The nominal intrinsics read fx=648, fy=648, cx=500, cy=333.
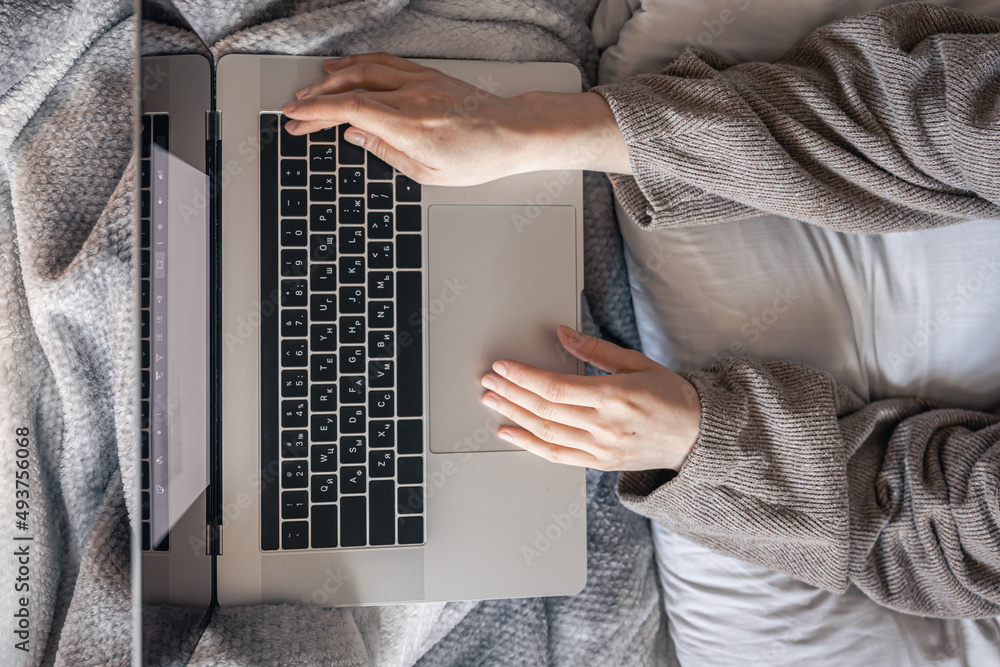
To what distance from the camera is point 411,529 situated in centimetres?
69

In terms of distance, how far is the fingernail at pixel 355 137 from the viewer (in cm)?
67

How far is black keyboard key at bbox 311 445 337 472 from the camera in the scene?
68 cm

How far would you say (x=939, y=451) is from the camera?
78cm

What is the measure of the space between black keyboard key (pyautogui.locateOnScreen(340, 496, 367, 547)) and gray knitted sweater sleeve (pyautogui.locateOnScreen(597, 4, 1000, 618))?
0.32 meters

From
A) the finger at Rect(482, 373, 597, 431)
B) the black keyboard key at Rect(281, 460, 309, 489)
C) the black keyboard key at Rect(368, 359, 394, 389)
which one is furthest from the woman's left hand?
the black keyboard key at Rect(281, 460, 309, 489)

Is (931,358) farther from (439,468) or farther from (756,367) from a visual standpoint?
(439,468)

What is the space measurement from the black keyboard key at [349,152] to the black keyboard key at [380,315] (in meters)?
0.15

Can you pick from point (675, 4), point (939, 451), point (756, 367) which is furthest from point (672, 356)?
point (675, 4)

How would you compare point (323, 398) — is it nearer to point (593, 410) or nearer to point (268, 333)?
point (268, 333)

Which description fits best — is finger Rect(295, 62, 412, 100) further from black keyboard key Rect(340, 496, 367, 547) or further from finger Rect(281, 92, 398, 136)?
black keyboard key Rect(340, 496, 367, 547)

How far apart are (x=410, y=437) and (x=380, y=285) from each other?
0.54ft

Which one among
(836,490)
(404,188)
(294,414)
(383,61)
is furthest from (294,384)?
(836,490)

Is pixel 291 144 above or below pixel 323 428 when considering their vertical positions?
above

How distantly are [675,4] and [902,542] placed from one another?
71cm
